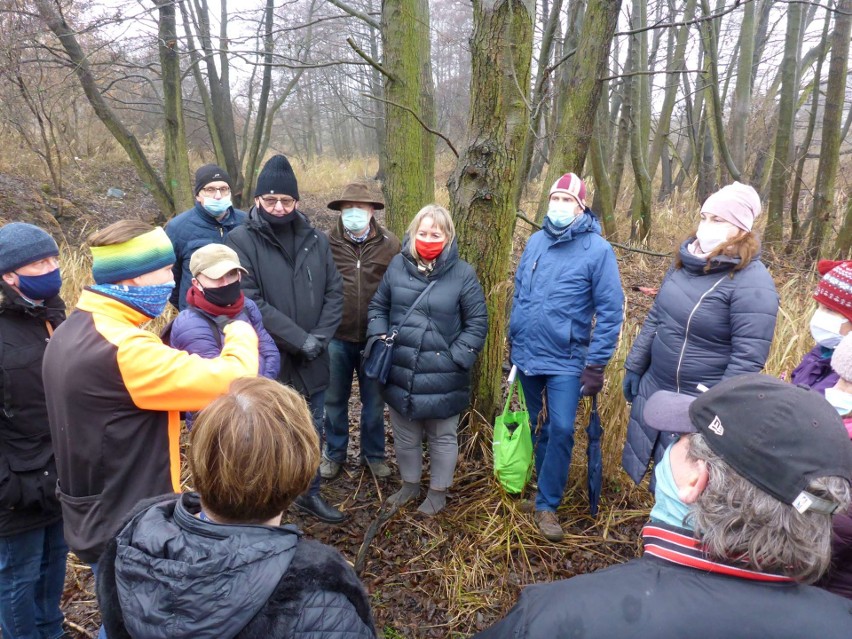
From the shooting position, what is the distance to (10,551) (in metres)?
1.96

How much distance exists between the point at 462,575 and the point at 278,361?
1422 millimetres

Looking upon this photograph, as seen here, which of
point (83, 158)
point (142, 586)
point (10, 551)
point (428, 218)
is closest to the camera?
point (142, 586)

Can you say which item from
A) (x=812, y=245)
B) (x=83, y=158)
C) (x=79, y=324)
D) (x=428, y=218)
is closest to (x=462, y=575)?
(x=428, y=218)

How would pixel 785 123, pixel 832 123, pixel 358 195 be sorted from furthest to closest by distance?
pixel 785 123 < pixel 832 123 < pixel 358 195

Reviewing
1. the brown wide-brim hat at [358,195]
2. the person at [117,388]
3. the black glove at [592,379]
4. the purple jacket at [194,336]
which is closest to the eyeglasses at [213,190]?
the brown wide-brim hat at [358,195]

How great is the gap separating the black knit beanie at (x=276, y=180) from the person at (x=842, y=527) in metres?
2.50

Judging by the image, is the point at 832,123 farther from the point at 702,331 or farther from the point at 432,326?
the point at 432,326

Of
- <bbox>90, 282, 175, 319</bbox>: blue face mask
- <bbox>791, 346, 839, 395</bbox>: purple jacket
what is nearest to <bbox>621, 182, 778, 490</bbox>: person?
<bbox>791, 346, 839, 395</bbox>: purple jacket

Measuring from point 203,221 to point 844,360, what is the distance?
3.36m

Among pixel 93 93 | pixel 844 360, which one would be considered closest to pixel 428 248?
pixel 844 360

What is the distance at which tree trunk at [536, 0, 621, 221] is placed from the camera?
3.78 metres

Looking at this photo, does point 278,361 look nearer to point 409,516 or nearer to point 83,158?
point 409,516

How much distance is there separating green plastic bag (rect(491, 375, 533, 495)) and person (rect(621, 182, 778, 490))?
557 millimetres

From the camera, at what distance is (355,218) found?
316 centimetres
